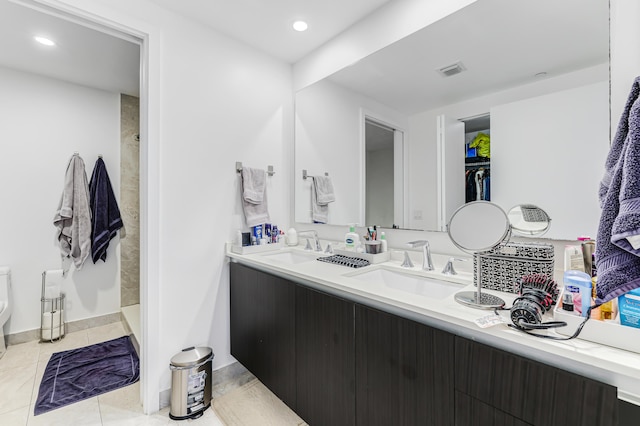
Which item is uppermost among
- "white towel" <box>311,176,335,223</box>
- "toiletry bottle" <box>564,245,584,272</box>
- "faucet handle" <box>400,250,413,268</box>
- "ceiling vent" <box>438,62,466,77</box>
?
"ceiling vent" <box>438,62,466,77</box>

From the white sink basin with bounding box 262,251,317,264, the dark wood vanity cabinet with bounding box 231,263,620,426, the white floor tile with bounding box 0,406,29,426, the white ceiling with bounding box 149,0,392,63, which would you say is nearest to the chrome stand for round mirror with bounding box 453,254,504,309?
the dark wood vanity cabinet with bounding box 231,263,620,426

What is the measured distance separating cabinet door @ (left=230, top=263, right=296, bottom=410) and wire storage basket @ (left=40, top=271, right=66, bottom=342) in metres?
1.73

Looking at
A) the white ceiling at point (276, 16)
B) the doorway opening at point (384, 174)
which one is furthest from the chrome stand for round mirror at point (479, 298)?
the white ceiling at point (276, 16)

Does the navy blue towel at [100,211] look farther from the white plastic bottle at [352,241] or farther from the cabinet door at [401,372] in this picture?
the cabinet door at [401,372]

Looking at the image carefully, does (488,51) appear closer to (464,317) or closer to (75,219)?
(464,317)

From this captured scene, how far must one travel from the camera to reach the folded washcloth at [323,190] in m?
2.11

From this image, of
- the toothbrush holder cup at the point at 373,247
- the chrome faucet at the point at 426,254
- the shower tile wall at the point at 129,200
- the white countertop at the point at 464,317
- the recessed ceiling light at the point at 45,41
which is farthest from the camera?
the shower tile wall at the point at 129,200

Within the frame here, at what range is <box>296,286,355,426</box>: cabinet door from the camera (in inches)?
46.5

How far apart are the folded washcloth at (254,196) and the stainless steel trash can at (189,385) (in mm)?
909

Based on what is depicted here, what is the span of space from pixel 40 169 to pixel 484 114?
3418 mm

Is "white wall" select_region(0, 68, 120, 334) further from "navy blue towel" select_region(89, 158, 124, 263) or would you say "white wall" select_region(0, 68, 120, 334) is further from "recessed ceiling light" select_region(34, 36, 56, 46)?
"recessed ceiling light" select_region(34, 36, 56, 46)

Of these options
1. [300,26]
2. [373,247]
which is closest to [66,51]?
[300,26]

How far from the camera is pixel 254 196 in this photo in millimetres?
2066

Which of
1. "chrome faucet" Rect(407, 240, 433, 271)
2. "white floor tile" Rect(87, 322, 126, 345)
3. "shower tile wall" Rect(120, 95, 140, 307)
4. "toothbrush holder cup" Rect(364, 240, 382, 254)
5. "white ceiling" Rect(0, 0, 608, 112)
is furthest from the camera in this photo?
"shower tile wall" Rect(120, 95, 140, 307)
